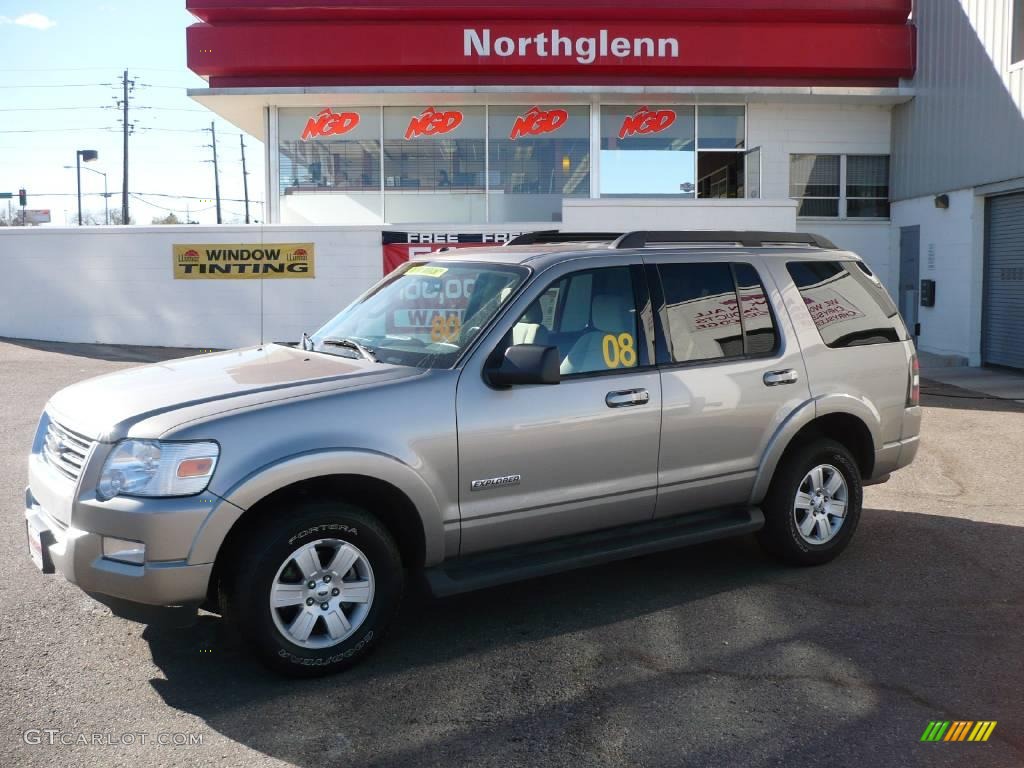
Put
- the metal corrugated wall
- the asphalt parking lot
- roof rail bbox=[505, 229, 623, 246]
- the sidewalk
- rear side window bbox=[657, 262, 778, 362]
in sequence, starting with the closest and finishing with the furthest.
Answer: the asphalt parking lot < rear side window bbox=[657, 262, 778, 362] < roof rail bbox=[505, 229, 623, 246] < the sidewalk < the metal corrugated wall

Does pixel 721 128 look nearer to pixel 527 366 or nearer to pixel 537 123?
pixel 537 123

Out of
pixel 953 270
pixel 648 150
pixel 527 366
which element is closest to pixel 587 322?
pixel 527 366

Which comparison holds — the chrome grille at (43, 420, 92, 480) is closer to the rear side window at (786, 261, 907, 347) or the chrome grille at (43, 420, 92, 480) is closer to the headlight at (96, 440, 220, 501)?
the headlight at (96, 440, 220, 501)

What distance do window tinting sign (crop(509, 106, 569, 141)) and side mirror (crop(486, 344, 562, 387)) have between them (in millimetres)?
17158

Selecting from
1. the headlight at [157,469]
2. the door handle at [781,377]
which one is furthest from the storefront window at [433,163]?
the headlight at [157,469]

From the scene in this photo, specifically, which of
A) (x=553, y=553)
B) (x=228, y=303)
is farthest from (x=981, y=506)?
(x=228, y=303)

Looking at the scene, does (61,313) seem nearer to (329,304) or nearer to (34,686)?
(329,304)

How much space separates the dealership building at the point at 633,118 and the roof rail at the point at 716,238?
36.5 feet

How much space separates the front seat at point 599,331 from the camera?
Result: 510 centimetres

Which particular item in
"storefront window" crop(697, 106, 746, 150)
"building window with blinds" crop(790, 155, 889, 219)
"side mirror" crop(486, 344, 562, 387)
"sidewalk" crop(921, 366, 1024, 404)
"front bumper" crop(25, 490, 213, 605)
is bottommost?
"sidewalk" crop(921, 366, 1024, 404)

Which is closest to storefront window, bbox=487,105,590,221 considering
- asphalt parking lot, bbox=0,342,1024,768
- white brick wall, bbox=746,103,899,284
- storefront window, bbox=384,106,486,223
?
storefront window, bbox=384,106,486,223

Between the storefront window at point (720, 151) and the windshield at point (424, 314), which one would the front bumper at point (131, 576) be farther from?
the storefront window at point (720, 151)

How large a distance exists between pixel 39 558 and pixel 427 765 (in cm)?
199

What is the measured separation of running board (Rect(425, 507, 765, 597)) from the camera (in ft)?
15.3
